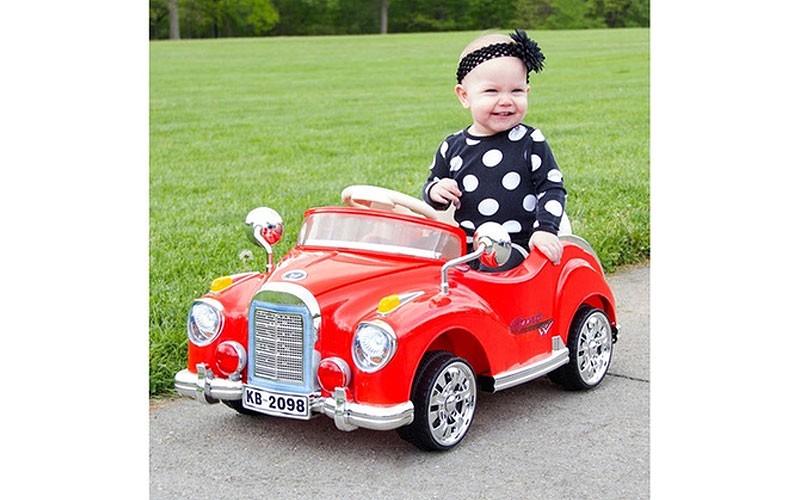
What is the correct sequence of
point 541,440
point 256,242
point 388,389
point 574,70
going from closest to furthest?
1. point 388,389
2. point 541,440
3. point 256,242
4. point 574,70

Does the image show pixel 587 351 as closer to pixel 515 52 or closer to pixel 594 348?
pixel 594 348

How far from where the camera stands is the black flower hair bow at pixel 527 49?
13.4 ft

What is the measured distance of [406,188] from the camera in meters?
7.57

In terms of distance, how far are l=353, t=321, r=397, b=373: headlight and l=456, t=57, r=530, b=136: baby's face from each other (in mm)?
1163

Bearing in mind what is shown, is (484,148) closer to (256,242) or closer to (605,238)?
(256,242)

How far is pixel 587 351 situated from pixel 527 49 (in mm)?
1301

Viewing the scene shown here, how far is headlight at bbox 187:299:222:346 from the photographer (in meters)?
3.78

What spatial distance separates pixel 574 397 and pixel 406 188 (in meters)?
3.54

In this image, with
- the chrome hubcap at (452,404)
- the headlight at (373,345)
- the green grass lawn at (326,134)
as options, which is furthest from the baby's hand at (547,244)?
the green grass lawn at (326,134)

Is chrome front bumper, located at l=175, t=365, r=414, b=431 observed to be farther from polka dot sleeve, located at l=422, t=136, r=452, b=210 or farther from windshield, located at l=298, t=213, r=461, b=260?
polka dot sleeve, located at l=422, t=136, r=452, b=210

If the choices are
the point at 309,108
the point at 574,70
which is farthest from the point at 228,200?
the point at 574,70

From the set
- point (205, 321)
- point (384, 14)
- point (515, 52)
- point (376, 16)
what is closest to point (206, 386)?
point (205, 321)

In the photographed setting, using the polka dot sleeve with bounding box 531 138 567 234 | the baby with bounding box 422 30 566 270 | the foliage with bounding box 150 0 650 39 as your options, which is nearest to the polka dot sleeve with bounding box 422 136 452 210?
the baby with bounding box 422 30 566 270

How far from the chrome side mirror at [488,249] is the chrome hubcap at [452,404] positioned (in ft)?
0.99
